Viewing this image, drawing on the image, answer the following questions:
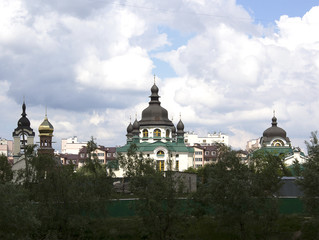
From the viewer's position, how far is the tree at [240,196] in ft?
115

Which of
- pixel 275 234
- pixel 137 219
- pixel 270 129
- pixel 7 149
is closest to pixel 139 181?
pixel 137 219

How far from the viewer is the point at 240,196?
3469 cm

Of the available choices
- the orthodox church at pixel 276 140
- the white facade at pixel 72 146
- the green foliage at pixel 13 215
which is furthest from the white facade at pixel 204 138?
the green foliage at pixel 13 215

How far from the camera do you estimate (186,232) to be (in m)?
38.5

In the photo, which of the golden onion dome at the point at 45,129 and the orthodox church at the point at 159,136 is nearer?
the golden onion dome at the point at 45,129

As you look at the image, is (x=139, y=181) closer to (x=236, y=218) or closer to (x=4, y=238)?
(x=236, y=218)

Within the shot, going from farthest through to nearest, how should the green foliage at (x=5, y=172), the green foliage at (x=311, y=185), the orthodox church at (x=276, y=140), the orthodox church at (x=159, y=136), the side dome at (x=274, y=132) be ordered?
1. the side dome at (x=274, y=132)
2. the orthodox church at (x=276, y=140)
3. the orthodox church at (x=159, y=136)
4. the green foliage at (x=5, y=172)
5. the green foliage at (x=311, y=185)

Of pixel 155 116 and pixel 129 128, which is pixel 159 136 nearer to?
pixel 155 116

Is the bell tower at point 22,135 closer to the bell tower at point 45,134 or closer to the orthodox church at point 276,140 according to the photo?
the bell tower at point 45,134

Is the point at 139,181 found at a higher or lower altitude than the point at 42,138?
lower

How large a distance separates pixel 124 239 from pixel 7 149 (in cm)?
13680

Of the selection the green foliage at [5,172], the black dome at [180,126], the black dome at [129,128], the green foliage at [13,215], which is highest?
the black dome at [129,128]

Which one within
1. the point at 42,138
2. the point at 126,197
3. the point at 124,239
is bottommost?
the point at 124,239

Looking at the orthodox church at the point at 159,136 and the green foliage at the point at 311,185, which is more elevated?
the orthodox church at the point at 159,136
